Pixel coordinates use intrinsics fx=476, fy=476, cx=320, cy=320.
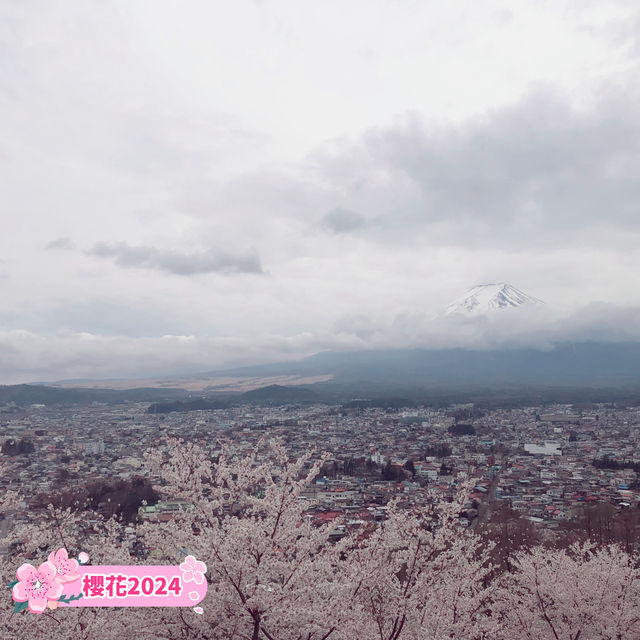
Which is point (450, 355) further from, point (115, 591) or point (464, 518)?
point (115, 591)

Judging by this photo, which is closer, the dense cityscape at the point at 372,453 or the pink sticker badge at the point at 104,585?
the pink sticker badge at the point at 104,585

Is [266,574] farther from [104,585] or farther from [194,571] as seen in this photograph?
[104,585]

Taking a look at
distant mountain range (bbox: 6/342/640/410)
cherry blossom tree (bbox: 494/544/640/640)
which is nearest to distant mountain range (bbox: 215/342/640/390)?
distant mountain range (bbox: 6/342/640/410)

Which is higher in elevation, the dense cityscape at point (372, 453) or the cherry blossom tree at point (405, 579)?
the cherry blossom tree at point (405, 579)

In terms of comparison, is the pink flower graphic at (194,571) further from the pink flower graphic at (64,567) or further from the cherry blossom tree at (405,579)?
the cherry blossom tree at (405,579)

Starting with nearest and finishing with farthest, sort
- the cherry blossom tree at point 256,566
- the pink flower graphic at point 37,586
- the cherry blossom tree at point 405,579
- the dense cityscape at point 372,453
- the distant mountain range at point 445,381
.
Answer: the pink flower graphic at point 37,586 < the cherry blossom tree at point 256,566 < the cherry blossom tree at point 405,579 < the dense cityscape at point 372,453 < the distant mountain range at point 445,381

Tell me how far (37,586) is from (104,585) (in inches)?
21.5

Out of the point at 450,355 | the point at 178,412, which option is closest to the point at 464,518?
the point at 178,412

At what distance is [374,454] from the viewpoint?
3831 centimetres

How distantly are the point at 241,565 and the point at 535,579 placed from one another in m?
6.53

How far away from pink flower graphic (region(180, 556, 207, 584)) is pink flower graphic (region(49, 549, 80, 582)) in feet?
2.92

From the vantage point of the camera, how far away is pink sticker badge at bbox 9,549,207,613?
4012 millimetres

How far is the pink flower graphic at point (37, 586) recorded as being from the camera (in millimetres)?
3989

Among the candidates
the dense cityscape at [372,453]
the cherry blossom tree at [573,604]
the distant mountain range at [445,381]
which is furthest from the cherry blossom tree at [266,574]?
the distant mountain range at [445,381]
